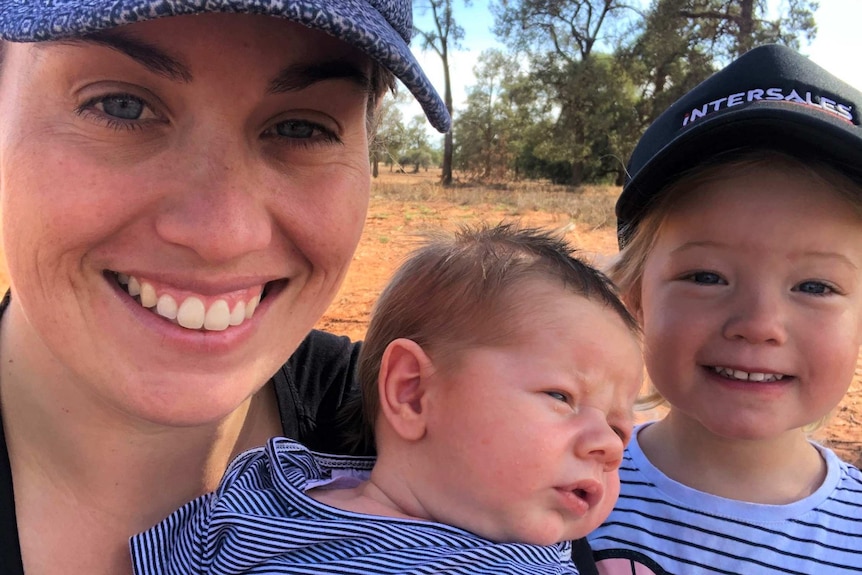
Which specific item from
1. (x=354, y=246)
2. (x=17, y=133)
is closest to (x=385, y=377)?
(x=354, y=246)

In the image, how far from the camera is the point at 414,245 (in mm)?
2029

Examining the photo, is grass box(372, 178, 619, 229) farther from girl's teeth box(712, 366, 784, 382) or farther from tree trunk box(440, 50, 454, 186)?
girl's teeth box(712, 366, 784, 382)

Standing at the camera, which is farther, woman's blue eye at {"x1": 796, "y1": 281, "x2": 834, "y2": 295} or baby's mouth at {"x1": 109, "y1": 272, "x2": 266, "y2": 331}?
woman's blue eye at {"x1": 796, "y1": 281, "x2": 834, "y2": 295}

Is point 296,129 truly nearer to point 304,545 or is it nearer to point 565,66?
point 304,545

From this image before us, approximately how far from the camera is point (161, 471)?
1.55 m

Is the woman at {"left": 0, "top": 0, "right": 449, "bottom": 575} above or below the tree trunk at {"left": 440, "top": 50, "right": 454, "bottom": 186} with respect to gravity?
below

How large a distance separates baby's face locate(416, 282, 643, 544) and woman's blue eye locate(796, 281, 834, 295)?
633 mm

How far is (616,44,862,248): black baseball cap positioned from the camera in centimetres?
179

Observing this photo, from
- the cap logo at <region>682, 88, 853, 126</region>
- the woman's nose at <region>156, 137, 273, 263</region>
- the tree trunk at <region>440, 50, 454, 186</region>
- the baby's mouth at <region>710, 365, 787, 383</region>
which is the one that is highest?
the tree trunk at <region>440, 50, 454, 186</region>

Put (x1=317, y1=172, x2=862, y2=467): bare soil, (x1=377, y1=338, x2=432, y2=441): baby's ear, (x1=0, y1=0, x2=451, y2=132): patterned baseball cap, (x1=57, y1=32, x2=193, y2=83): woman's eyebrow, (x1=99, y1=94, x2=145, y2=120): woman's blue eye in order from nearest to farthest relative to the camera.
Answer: (x1=0, y1=0, x2=451, y2=132): patterned baseball cap → (x1=57, y1=32, x2=193, y2=83): woman's eyebrow → (x1=99, y1=94, x2=145, y2=120): woman's blue eye → (x1=377, y1=338, x2=432, y2=441): baby's ear → (x1=317, y1=172, x2=862, y2=467): bare soil

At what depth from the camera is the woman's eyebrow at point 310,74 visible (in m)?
1.25

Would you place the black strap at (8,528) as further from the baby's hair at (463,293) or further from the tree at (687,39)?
the tree at (687,39)

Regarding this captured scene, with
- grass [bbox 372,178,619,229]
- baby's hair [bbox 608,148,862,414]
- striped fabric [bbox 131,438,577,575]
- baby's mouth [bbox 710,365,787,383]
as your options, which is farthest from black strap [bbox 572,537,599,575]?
grass [bbox 372,178,619,229]

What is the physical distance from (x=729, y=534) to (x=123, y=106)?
191 centimetres
